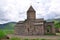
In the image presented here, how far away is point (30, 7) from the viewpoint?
45.9m

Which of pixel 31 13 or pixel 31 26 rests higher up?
pixel 31 13

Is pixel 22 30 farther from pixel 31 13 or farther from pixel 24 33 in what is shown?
pixel 31 13

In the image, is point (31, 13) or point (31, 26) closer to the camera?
point (31, 26)

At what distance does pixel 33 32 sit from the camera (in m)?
42.2

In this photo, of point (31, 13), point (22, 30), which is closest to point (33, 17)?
point (31, 13)

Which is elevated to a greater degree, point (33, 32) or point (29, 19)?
point (29, 19)

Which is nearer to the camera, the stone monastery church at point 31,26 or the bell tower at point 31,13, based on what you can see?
the stone monastery church at point 31,26

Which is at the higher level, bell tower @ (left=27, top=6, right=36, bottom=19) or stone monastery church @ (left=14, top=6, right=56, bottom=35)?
bell tower @ (left=27, top=6, right=36, bottom=19)

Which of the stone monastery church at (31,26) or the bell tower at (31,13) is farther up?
the bell tower at (31,13)

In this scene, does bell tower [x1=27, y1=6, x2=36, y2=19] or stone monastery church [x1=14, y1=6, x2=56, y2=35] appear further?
bell tower [x1=27, y1=6, x2=36, y2=19]

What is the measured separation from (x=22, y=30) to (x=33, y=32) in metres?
3.14

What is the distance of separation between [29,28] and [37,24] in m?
2.29

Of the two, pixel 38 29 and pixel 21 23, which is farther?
pixel 21 23

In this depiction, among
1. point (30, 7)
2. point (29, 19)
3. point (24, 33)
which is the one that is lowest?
point (24, 33)
